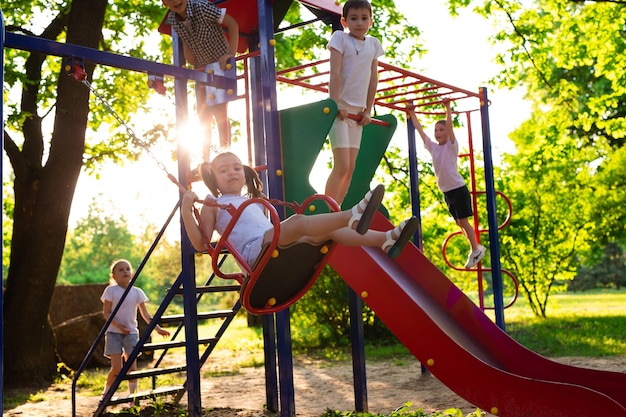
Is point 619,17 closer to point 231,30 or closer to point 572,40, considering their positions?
point 572,40

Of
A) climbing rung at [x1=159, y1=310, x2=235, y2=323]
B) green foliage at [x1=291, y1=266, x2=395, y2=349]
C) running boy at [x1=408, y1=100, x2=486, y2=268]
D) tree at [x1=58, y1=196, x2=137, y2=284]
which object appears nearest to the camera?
climbing rung at [x1=159, y1=310, x2=235, y2=323]

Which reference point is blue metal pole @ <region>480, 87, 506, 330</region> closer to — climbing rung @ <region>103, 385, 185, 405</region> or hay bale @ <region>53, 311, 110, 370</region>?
climbing rung @ <region>103, 385, 185, 405</region>

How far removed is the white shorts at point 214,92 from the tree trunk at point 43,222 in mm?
4167

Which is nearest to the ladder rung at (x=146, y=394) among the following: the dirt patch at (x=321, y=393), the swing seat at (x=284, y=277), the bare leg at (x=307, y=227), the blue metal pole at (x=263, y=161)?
the dirt patch at (x=321, y=393)

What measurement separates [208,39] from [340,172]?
155 cm

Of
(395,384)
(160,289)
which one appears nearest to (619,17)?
(395,384)

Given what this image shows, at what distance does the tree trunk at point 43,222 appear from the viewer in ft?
32.1

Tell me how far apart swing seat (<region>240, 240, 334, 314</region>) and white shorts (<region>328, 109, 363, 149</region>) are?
141 cm

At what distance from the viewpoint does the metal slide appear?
432 centimetres

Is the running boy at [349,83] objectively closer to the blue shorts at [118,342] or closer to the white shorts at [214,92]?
the white shorts at [214,92]

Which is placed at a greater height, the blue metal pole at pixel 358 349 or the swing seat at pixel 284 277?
the swing seat at pixel 284 277

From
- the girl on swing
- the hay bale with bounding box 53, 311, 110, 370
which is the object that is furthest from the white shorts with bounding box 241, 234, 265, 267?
the hay bale with bounding box 53, 311, 110, 370

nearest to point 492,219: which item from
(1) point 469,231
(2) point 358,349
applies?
(1) point 469,231

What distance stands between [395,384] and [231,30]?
14.6 ft
